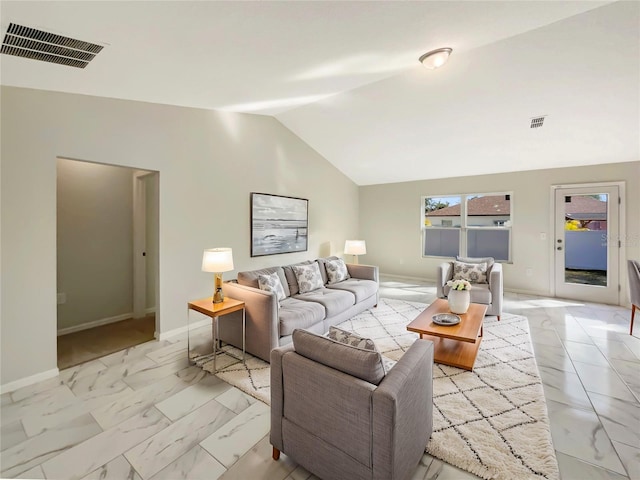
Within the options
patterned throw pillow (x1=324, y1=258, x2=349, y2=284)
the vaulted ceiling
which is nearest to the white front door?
the vaulted ceiling

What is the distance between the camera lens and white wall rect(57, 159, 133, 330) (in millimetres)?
3545

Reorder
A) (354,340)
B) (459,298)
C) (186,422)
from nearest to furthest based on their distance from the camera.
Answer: (354,340) → (186,422) → (459,298)

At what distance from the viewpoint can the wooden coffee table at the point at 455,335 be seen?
2.60 meters

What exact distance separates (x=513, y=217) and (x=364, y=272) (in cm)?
322

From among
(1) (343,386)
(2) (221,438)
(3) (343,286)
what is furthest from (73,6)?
(3) (343,286)

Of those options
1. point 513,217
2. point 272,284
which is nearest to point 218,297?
point 272,284

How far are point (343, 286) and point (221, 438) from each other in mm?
2641

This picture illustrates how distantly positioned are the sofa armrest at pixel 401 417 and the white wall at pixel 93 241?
410 centimetres

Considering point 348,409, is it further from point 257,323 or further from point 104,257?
point 104,257

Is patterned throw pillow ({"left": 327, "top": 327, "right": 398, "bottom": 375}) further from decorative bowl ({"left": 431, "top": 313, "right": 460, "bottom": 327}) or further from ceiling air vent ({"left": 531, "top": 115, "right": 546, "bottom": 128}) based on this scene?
ceiling air vent ({"left": 531, "top": 115, "right": 546, "bottom": 128})

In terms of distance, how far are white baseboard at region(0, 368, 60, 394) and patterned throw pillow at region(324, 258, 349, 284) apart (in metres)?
3.23

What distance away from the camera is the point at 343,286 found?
4211mm

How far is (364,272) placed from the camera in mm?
4738

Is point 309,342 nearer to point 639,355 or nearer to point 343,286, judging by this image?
point 343,286
